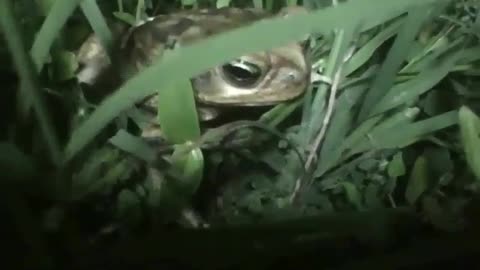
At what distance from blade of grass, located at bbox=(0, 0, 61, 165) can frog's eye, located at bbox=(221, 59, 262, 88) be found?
163mm

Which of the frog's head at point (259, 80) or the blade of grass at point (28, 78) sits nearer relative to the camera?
the blade of grass at point (28, 78)

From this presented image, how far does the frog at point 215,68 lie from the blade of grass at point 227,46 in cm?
6

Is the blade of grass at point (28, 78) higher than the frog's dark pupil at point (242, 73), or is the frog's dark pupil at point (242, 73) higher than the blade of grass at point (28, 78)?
the blade of grass at point (28, 78)

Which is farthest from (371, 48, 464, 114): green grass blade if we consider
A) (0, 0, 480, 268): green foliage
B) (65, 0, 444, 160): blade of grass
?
(65, 0, 444, 160): blade of grass

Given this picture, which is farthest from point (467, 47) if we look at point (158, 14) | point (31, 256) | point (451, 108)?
point (31, 256)

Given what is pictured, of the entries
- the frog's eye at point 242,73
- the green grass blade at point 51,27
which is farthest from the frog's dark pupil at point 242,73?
the green grass blade at point 51,27

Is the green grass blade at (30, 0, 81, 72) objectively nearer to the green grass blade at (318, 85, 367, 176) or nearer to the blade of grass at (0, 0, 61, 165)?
the blade of grass at (0, 0, 61, 165)

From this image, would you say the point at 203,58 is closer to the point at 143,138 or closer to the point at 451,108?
the point at 143,138

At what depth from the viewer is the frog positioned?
22.0 inches

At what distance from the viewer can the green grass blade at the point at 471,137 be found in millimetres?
576

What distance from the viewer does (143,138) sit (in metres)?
0.53

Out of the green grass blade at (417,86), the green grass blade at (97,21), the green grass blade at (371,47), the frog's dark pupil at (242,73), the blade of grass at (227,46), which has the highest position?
the blade of grass at (227,46)

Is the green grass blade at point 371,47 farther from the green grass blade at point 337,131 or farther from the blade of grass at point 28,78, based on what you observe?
the blade of grass at point 28,78

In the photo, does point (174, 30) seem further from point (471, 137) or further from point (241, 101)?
point (471, 137)
